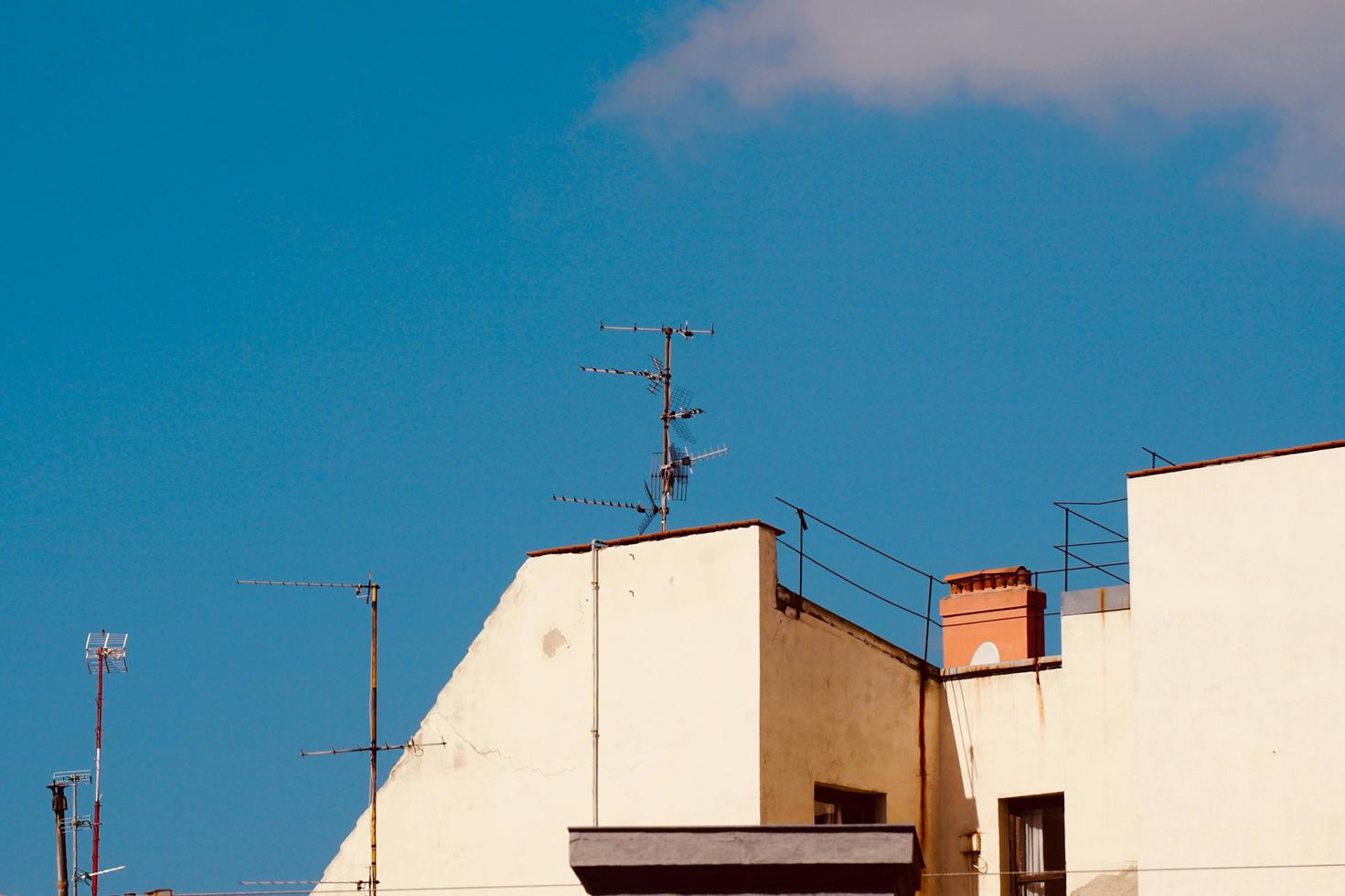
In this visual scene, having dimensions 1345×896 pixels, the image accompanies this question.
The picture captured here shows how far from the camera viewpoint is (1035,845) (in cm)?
2609

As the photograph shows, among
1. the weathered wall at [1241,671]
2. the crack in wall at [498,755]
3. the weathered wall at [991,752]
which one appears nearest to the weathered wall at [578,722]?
the crack in wall at [498,755]

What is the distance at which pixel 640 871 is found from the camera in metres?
18.3

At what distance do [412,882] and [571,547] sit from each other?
4668 mm

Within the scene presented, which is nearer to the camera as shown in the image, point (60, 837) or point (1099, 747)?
point (1099, 747)

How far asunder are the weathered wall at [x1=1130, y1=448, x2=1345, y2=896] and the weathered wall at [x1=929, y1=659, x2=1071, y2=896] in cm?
306

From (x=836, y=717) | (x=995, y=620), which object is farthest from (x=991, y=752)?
(x=995, y=620)

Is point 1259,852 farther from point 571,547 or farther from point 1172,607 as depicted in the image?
point 571,547

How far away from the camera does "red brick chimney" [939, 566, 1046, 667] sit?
98.6 ft

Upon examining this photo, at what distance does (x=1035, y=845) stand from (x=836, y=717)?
3156 mm

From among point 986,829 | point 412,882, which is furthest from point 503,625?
point 986,829

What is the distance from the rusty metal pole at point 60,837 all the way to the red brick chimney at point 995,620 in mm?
15229

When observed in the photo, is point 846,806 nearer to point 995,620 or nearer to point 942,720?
point 942,720

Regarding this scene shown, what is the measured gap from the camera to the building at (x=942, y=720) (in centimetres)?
2216

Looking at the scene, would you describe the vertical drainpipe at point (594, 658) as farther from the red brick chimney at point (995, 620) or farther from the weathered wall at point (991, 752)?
the red brick chimney at point (995, 620)
